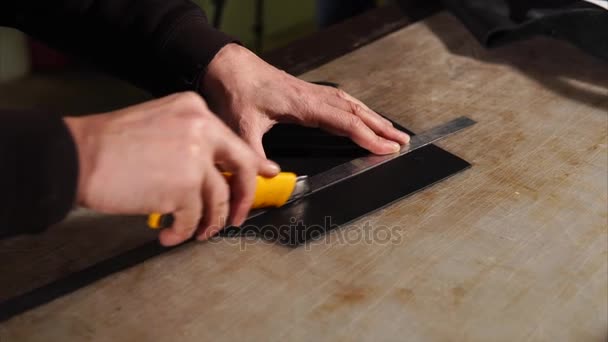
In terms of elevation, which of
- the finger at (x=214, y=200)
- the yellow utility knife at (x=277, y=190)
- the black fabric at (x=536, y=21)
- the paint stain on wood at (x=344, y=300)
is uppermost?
the black fabric at (x=536, y=21)

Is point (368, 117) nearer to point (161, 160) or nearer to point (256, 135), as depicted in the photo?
point (256, 135)

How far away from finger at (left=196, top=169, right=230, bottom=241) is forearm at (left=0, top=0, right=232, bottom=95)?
12.6 inches

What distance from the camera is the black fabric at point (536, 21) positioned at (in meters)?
1.27

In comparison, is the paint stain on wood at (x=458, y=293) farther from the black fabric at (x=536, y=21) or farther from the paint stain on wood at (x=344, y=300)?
the black fabric at (x=536, y=21)

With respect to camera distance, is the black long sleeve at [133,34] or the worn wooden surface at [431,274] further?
the black long sleeve at [133,34]

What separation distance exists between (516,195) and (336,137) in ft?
0.95

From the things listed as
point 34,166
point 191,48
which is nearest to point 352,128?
point 191,48

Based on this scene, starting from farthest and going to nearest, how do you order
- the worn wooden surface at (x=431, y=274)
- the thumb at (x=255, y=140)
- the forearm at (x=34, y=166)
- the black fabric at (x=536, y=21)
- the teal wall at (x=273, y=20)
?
the teal wall at (x=273, y=20), the black fabric at (x=536, y=21), the thumb at (x=255, y=140), the worn wooden surface at (x=431, y=274), the forearm at (x=34, y=166)

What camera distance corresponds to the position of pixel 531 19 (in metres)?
1.32

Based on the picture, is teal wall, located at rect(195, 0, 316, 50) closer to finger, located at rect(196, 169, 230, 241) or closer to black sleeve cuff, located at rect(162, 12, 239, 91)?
black sleeve cuff, located at rect(162, 12, 239, 91)

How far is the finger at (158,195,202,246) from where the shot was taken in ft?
2.39

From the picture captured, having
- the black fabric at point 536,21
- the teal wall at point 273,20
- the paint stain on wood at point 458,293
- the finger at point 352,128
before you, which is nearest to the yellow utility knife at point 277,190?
the finger at point 352,128

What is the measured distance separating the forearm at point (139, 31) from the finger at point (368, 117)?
0.62 ft

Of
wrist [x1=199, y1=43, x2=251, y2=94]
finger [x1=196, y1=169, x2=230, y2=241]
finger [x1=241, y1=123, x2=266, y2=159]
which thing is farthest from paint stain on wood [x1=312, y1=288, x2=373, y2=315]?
wrist [x1=199, y1=43, x2=251, y2=94]
